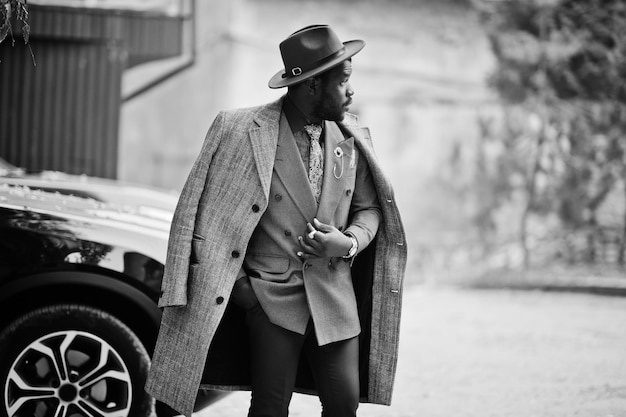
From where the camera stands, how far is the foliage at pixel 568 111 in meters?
14.2

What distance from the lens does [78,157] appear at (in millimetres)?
11234

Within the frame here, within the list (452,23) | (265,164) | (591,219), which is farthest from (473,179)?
(265,164)

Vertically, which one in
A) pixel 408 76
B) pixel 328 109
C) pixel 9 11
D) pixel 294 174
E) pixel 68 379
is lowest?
pixel 68 379

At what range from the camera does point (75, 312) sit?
14.0ft

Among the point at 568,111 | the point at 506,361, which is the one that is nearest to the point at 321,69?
the point at 506,361

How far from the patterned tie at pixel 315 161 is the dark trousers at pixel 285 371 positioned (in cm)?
55

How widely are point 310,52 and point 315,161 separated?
0.45 m

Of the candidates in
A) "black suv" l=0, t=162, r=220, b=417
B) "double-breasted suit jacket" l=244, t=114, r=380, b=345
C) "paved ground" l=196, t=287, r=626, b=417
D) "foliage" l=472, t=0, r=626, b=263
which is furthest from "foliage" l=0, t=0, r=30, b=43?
"foliage" l=472, t=0, r=626, b=263

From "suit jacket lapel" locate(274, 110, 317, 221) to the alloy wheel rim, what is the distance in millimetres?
1434

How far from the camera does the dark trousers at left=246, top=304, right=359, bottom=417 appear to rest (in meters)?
3.35

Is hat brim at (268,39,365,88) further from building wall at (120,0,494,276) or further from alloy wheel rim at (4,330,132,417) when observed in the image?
building wall at (120,0,494,276)

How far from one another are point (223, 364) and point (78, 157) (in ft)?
26.8

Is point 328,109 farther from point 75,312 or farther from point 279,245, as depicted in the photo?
point 75,312

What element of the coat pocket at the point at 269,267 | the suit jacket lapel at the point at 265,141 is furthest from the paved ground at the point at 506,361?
the suit jacket lapel at the point at 265,141
